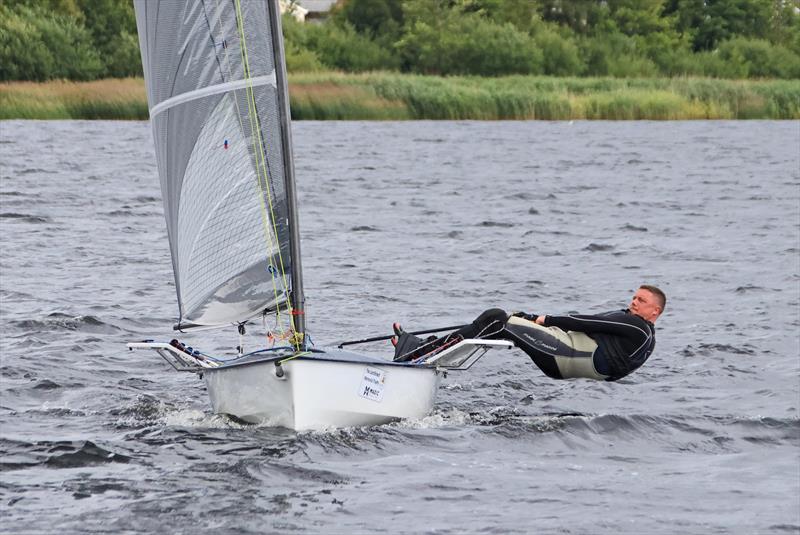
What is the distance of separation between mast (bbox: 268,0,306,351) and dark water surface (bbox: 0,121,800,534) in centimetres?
93

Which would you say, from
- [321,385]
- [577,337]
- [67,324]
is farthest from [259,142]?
[67,324]

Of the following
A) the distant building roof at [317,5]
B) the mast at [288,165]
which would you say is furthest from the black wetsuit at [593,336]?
the distant building roof at [317,5]

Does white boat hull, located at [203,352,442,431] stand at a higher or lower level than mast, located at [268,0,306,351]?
lower

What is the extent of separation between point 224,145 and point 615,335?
3250mm

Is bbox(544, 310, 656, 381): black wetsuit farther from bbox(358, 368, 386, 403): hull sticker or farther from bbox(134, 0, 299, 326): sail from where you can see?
bbox(134, 0, 299, 326): sail

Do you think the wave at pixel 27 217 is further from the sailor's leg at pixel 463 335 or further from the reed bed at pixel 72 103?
the reed bed at pixel 72 103

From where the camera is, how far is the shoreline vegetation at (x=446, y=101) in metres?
45.3

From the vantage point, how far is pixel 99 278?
17.5m

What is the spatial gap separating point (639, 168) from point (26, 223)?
58.6 ft

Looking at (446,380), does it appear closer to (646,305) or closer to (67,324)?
(646,305)

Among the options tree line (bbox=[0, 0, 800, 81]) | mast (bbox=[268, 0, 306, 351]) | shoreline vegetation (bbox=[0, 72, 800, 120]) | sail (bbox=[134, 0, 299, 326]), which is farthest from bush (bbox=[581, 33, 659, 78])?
mast (bbox=[268, 0, 306, 351])

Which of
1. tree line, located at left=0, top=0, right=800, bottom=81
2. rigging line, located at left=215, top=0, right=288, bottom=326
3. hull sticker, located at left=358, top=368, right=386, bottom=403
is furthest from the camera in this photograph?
tree line, located at left=0, top=0, right=800, bottom=81

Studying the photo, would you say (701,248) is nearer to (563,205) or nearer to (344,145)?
(563,205)

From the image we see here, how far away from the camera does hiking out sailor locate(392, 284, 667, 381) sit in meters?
10.1
